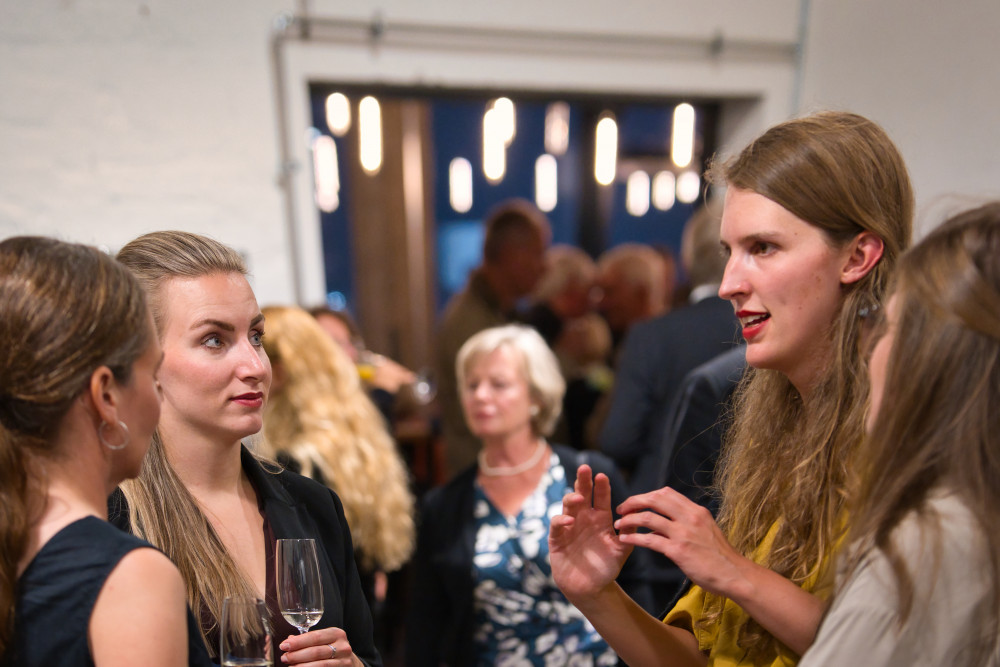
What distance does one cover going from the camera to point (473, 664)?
2.37 meters

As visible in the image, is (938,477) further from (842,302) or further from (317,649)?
(317,649)

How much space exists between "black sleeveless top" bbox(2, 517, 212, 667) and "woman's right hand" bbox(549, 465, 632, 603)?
705mm

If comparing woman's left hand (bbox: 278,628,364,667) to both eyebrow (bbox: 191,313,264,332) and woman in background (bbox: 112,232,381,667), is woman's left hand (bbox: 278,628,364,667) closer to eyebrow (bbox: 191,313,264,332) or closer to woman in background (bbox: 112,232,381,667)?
woman in background (bbox: 112,232,381,667)

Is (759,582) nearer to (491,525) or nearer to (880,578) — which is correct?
(880,578)

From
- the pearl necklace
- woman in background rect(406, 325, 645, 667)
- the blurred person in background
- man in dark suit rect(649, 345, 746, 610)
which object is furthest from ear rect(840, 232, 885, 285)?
the blurred person in background

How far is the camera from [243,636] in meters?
1.14

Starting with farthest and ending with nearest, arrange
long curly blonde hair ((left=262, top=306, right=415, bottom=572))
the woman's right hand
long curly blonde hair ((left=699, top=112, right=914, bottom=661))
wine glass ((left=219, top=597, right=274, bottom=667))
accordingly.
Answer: long curly blonde hair ((left=262, top=306, right=415, bottom=572)) < the woman's right hand < long curly blonde hair ((left=699, top=112, right=914, bottom=661)) < wine glass ((left=219, top=597, right=274, bottom=667))

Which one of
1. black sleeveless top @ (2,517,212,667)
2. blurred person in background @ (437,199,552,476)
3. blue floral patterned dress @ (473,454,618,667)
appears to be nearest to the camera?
black sleeveless top @ (2,517,212,667)

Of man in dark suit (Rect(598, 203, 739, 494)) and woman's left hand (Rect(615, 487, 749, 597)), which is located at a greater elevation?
woman's left hand (Rect(615, 487, 749, 597))

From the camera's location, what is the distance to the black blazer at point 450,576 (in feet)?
7.80

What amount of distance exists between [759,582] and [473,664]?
1.43m

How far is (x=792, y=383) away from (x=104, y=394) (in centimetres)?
112

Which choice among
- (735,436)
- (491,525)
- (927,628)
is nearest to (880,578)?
(927,628)

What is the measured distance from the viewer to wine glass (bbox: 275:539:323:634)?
1.31 m
